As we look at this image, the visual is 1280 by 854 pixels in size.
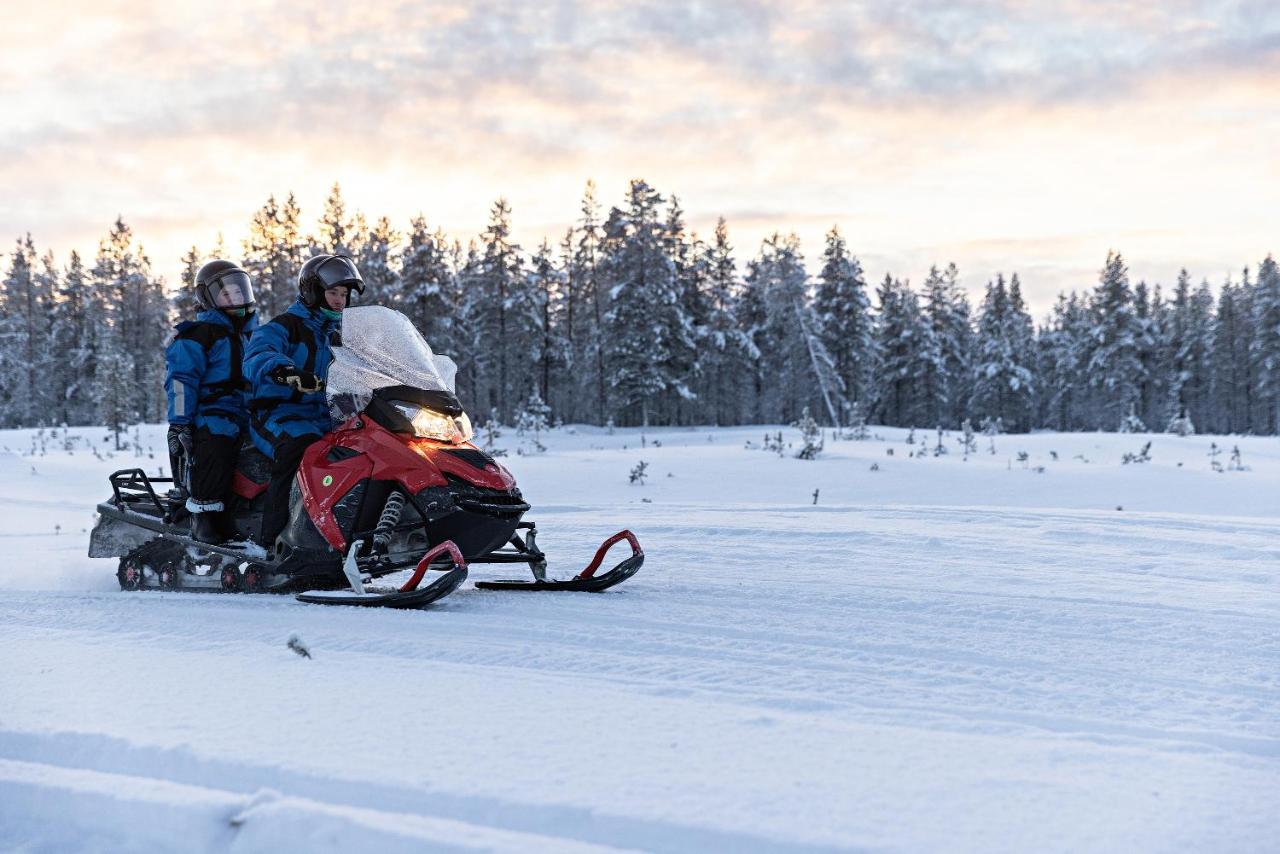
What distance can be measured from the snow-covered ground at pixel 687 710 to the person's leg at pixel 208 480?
1.53 ft

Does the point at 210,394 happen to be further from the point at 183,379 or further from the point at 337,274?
the point at 337,274

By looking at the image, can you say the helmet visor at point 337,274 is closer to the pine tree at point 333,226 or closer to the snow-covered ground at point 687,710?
the snow-covered ground at point 687,710

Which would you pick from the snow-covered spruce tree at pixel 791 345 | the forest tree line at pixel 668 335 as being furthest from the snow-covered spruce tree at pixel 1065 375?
the snow-covered spruce tree at pixel 791 345

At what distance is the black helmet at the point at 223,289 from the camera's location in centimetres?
612

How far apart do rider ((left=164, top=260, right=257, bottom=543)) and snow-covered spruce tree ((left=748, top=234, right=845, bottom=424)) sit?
36093 mm

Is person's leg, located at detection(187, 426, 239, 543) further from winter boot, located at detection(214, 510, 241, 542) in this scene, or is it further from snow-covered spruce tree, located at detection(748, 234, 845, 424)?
snow-covered spruce tree, located at detection(748, 234, 845, 424)

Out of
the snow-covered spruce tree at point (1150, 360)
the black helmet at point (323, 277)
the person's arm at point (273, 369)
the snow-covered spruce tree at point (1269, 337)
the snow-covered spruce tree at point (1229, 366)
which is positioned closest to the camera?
the person's arm at point (273, 369)

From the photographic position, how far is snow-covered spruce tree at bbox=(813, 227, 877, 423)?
49875 mm

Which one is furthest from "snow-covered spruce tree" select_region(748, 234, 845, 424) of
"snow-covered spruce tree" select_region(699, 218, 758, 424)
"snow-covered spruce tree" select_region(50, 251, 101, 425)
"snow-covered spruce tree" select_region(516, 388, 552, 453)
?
"snow-covered spruce tree" select_region(50, 251, 101, 425)

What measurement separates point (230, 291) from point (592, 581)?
3.12 m

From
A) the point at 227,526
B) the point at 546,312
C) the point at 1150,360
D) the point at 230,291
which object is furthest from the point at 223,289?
the point at 1150,360

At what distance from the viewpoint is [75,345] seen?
6259 cm

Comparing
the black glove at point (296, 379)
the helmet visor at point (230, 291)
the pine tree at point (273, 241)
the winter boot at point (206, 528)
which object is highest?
the pine tree at point (273, 241)

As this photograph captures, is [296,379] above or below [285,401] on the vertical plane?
above
